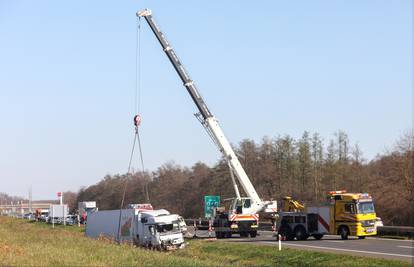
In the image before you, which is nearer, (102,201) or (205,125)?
(205,125)

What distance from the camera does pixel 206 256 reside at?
29.5 metres

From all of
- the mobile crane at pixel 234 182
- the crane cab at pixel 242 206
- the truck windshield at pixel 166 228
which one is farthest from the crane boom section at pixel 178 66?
the truck windshield at pixel 166 228

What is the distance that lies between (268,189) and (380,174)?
67.1 feet

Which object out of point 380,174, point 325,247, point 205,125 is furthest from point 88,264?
point 380,174

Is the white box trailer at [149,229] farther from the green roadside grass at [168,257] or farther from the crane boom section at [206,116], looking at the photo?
the crane boom section at [206,116]

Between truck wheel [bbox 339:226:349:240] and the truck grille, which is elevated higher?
the truck grille

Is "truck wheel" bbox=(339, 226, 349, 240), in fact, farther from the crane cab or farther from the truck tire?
the crane cab

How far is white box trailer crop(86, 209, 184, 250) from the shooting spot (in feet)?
111

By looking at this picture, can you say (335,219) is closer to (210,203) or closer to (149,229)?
(149,229)

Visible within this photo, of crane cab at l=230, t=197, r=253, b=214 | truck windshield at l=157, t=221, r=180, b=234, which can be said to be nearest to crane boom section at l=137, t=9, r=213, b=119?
crane cab at l=230, t=197, r=253, b=214

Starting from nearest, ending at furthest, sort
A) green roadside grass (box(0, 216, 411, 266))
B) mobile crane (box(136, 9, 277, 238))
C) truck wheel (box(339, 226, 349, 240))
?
green roadside grass (box(0, 216, 411, 266)), truck wheel (box(339, 226, 349, 240)), mobile crane (box(136, 9, 277, 238))

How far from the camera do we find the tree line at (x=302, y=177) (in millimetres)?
53469

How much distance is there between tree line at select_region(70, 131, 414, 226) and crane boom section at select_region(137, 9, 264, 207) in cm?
484

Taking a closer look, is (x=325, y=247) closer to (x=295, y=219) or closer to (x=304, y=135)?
(x=295, y=219)
